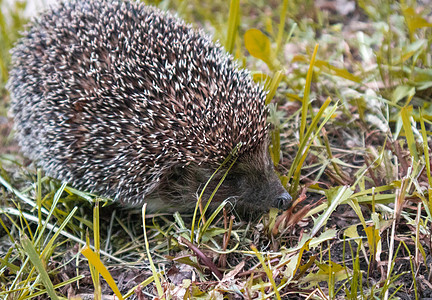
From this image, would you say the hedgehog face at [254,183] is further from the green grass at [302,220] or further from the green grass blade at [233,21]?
the green grass blade at [233,21]

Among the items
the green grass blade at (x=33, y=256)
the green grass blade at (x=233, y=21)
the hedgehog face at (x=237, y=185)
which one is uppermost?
the green grass blade at (x=233, y=21)

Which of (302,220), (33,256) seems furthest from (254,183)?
(33,256)

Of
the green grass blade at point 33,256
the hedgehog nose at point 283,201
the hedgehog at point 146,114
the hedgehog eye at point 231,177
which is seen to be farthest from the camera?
the hedgehog eye at point 231,177

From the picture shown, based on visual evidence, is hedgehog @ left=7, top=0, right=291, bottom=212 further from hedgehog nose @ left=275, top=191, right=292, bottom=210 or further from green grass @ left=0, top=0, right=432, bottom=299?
green grass @ left=0, top=0, right=432, bottom=299

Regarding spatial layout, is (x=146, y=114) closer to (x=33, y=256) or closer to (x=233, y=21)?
(x=33, y=256)

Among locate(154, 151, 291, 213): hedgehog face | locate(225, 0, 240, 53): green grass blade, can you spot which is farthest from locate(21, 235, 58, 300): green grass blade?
locate(225, 0, 240, 53): green grass blade

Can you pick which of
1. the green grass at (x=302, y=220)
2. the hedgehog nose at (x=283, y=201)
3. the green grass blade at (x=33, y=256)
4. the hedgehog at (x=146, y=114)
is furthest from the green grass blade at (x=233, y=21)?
the green grass blade at (x=33, y=256)

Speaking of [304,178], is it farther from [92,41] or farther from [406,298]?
[92,41]

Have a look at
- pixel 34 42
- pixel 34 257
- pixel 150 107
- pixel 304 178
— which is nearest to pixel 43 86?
pixel 34 42
